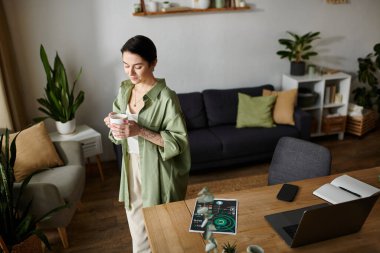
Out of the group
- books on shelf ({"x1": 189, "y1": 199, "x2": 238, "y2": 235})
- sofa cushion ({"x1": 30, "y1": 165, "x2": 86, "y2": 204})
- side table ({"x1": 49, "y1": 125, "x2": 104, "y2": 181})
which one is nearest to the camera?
books on shelf ({"x1": 189, "y1": 199, "x2": 238, "y2": 235})

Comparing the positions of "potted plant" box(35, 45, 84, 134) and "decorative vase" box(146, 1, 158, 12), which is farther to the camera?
"decorative vase" box(146, 1, 158, 12)

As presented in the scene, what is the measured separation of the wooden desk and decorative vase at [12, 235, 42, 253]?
984 millimetres

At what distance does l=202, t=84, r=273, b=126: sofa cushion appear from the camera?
3811mm

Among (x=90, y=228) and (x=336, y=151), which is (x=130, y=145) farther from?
(x=336, y=151)

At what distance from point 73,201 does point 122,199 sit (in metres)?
0.86

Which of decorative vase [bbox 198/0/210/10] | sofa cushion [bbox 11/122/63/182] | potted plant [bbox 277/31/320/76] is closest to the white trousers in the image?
sofa cushion [bbox 11/122/63/182]

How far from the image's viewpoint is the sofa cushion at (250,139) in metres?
3.46

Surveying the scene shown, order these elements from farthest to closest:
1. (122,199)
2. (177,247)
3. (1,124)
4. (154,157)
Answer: (1,124) < (122,199) < (154,157) < (177,247)

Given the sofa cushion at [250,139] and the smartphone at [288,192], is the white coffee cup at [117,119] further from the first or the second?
the sofa cushion at [250,139]

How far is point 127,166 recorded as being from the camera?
1.85 metres

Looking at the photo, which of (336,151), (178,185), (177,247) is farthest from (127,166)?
(336,151)

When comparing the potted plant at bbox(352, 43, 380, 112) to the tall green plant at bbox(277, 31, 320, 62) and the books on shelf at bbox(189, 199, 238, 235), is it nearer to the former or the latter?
the tall green plant at bbox(277, 31, 320, 62)

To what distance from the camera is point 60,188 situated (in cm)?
256

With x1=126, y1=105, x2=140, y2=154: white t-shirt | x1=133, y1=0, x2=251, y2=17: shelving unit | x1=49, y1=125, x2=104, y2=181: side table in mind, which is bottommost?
x1=49, y1=125, x2=104, y2=181: side table
